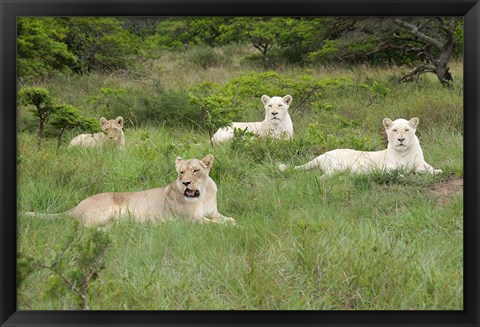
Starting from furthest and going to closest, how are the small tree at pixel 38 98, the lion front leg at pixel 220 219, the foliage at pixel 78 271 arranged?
the small tree at pixel 38 98
the lion front leg at pixel 220 219
the foliage at pixel 78 271

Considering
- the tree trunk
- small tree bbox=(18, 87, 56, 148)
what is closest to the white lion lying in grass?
small tree bbox=(18, 87, 56, 148)

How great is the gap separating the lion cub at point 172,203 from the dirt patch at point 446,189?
1.90 meters

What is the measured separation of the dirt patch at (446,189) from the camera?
7.06m

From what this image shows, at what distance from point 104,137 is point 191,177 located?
9.18 feet

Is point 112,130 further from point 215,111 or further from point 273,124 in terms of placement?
point 273,124

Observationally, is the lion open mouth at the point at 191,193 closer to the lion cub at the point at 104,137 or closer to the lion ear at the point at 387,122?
the lion ear at the point at 387,122

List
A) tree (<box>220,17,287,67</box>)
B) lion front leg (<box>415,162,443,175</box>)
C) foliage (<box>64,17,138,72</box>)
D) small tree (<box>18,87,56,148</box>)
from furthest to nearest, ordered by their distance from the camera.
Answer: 1. tree (<box>220,17,287,67</box>)
2. foliage (<box>64,17,138,72</box>)
3. small tree (<box>18,87,56,148</box>)
4. lion front leg (<box>415,162,443,175</box>)

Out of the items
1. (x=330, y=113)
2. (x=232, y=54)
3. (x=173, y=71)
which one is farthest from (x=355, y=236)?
(x=232, y=54)

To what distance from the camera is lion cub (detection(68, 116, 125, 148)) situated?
8.95 metres

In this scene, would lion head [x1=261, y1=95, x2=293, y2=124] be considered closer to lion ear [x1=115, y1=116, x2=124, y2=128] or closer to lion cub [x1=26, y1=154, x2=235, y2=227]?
lion ear [x1=115, y1=116, x2=124, y2=128]

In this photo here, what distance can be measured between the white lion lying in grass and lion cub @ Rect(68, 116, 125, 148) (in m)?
2.12
